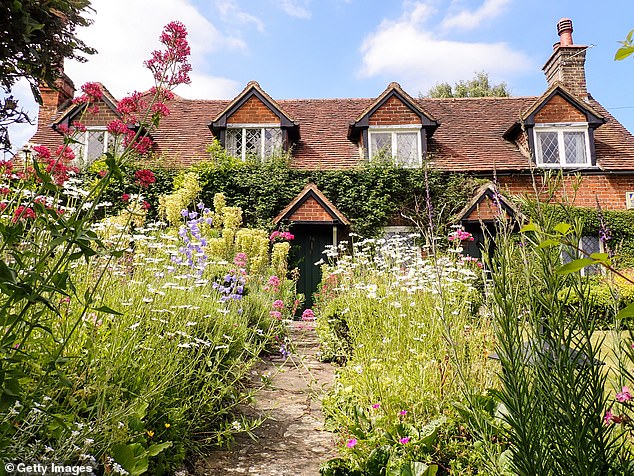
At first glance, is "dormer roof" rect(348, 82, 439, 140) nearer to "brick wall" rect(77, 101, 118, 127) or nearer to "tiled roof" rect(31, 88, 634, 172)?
"tiled roof" rect(31, 88, 634, 172)

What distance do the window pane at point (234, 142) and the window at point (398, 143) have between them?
3966mm

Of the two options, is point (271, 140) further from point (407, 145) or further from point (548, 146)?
point (548, 146)

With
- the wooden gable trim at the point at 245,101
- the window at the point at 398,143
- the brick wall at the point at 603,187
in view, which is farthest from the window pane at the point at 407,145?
the wooden gable trim at the point at 245,101

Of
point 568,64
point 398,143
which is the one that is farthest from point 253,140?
point 568,64

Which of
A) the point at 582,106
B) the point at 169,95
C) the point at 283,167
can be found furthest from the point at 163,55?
the point at 582,106

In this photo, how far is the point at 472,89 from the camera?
28578 millimetres

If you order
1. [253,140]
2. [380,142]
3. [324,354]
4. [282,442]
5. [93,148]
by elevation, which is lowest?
[282,442]

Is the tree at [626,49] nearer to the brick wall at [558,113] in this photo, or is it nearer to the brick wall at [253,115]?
the brick wall at [253,115]

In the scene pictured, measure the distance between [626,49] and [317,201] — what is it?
1135 cm

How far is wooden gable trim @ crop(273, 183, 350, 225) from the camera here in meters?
11.9

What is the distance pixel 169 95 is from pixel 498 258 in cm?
154

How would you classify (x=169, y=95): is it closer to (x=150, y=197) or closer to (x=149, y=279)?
(x=149, y=279)

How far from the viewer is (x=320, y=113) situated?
15.8 meters

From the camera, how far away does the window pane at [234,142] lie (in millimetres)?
13344
